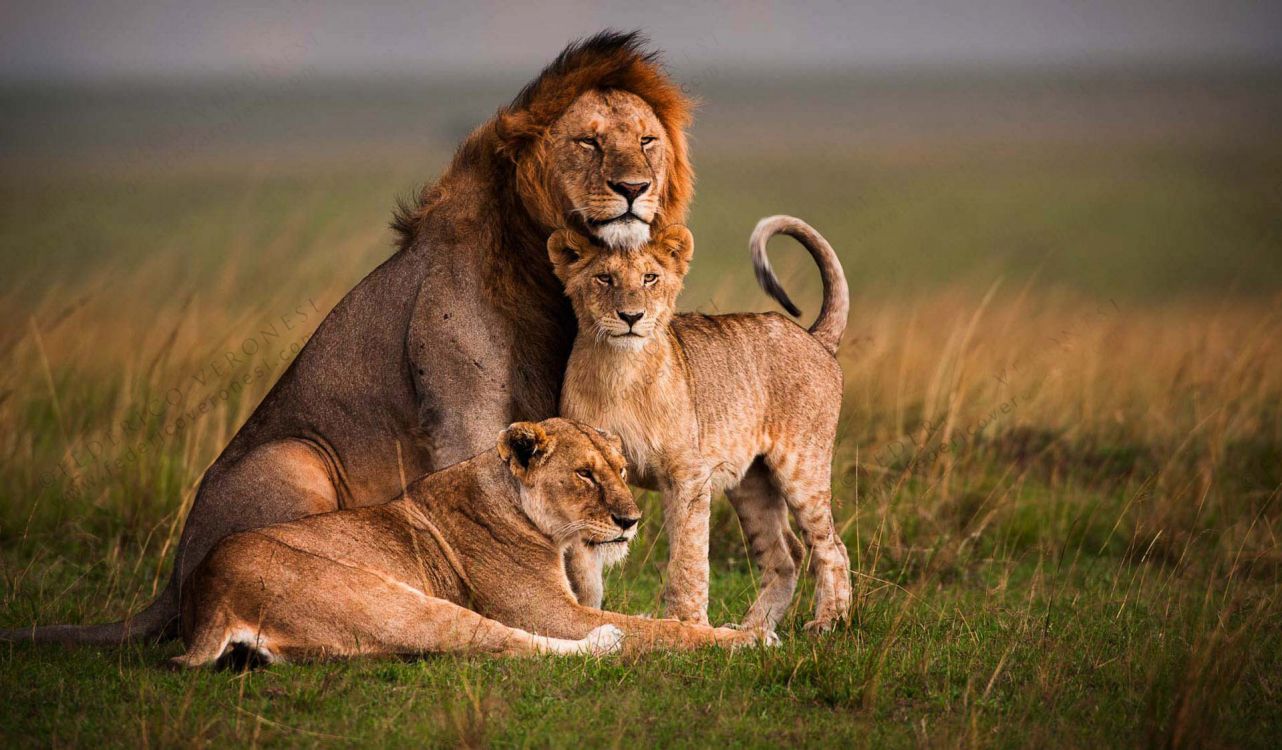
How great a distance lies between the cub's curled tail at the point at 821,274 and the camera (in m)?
6.86

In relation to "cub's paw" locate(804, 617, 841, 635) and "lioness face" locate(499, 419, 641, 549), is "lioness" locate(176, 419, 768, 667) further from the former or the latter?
"cub's paw" locate(804, 617, 841, 635)

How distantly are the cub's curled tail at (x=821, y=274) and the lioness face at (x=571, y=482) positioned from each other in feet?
4.31

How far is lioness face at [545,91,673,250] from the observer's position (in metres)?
6.21

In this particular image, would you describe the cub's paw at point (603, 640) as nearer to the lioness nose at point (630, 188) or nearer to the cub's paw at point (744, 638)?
the cub's paw at point (744, 638)

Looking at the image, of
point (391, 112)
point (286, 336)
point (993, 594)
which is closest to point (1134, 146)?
point (391, 112)

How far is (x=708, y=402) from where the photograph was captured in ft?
21.6

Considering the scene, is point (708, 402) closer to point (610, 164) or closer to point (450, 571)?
point (610, 164)

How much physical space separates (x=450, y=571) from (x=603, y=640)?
2.23ft

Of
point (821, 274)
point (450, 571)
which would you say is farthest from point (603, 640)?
point (821, 274)

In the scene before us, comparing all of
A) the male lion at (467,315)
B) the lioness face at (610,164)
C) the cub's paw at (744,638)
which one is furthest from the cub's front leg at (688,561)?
the lioness face at (610,164)

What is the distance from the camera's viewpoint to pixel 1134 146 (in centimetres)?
5656

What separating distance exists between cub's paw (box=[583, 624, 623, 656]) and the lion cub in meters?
0.39

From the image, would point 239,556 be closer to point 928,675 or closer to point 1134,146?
Result: point 928,675

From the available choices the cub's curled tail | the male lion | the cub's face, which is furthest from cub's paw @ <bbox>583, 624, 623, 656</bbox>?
the cub's curled tail
